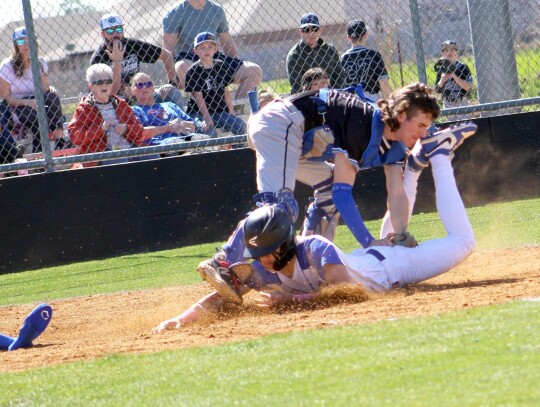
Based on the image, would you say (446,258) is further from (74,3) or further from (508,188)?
(74,3)

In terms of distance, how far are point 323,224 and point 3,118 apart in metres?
4.88

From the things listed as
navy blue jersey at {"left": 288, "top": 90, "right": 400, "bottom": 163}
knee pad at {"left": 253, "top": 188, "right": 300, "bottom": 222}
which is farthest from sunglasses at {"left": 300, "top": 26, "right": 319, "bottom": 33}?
knee pad at {"left": 253, "top": 188, "right": 300, "bottom": 222}

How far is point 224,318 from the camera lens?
6.39m

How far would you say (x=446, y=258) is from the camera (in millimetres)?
6434

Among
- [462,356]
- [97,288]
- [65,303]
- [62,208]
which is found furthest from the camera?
[62,208]

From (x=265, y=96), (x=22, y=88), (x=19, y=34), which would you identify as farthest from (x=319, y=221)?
(x=19, y=34)

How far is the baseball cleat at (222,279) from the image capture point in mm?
6156

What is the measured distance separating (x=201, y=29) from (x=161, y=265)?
3218mm

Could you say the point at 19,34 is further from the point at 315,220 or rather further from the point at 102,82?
the point at 315,220

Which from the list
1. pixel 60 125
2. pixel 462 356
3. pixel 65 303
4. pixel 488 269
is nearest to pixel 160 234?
pixel 60 125

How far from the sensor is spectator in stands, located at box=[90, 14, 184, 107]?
35.8 ft

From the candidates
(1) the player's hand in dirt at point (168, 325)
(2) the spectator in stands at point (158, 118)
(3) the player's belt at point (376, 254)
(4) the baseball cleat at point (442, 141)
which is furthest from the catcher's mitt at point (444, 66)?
(1) the player's hand in dirt at point (168, 325)

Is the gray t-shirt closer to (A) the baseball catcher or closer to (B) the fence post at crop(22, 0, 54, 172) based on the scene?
(B) the fence post at crop(22, 0, 54, 172)

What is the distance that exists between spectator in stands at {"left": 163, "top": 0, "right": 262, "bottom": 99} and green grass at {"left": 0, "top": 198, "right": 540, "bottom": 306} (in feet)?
6.93
